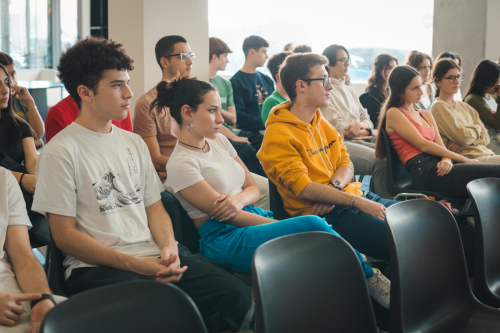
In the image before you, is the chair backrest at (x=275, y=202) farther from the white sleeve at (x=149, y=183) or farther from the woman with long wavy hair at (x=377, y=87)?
the woman with long wavy hair at (x=377, y=87)

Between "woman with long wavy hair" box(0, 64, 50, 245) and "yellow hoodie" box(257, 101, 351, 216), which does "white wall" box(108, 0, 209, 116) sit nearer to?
"woman with long wavy hair" box(0, 64, 50, 245)

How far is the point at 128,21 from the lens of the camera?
3.59 m

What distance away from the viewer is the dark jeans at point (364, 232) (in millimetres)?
1999

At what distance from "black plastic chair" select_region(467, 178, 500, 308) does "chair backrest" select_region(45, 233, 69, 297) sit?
1472mm

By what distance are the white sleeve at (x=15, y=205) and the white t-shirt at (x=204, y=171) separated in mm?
574

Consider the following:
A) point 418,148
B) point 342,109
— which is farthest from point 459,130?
point 342,109

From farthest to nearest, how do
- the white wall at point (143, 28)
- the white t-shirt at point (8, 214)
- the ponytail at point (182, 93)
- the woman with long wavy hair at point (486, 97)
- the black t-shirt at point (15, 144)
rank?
the woman with long wavy hair at point (486, 97)
the white wall at point (143, 28)
the black t-shirt at point (15, 144)
the ponytail at point (182, 93)
the white t-shirt at point (8, 214)

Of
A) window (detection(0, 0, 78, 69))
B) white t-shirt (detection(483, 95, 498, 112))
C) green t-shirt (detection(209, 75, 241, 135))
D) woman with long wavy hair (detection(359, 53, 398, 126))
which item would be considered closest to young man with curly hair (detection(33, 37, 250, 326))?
green t-shirt (detection(209, 75, 241, 135))

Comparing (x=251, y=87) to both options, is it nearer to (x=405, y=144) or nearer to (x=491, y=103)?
(x=405, y=144)

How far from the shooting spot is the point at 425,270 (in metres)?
1.34

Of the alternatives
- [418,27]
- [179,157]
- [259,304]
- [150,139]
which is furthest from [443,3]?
[259,304]

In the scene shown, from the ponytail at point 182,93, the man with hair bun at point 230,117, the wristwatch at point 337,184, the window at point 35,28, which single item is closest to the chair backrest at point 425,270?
the wristwatch at point 337,184

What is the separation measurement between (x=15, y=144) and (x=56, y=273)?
100 cm

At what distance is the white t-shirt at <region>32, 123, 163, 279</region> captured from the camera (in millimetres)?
1440
